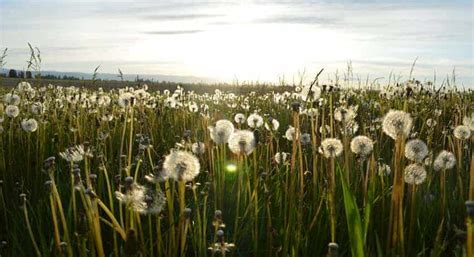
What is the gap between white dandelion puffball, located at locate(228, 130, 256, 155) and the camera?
105 inches

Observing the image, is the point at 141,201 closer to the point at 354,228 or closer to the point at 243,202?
the point at 354,228

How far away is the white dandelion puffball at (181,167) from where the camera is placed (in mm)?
2084

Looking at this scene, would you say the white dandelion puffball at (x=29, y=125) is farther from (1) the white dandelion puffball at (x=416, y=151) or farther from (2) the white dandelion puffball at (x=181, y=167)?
(1) the white dandelion puffball at (x=416, y=151)

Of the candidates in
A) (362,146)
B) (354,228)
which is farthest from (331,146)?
(354,228)

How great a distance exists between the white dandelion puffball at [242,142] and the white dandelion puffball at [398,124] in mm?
601

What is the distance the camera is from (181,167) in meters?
2.10

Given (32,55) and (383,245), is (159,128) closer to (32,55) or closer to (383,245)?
(32,55)

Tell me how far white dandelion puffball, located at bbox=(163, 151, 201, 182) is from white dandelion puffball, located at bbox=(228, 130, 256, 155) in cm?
56

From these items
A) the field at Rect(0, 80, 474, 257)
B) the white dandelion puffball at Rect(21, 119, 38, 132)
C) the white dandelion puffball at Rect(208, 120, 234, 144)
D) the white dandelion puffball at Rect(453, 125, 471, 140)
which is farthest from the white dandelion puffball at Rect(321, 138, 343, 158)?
the white dandelion puffball at Rect(21, 119, 38, 132)

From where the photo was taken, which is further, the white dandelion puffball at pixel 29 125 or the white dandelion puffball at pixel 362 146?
the white dandelion puffball at pixel 29 125

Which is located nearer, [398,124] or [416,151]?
[398,124]

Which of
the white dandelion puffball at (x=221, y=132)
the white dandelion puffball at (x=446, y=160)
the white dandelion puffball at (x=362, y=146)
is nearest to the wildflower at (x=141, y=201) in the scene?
the white dandelion puffball at (x=221, y=132)

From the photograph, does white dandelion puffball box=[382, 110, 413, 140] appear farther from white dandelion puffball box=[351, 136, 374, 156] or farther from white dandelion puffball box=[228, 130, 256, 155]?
white dandelion puffball box=[228, 130, 256, 155]

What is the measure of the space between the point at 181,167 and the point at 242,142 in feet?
2.11
